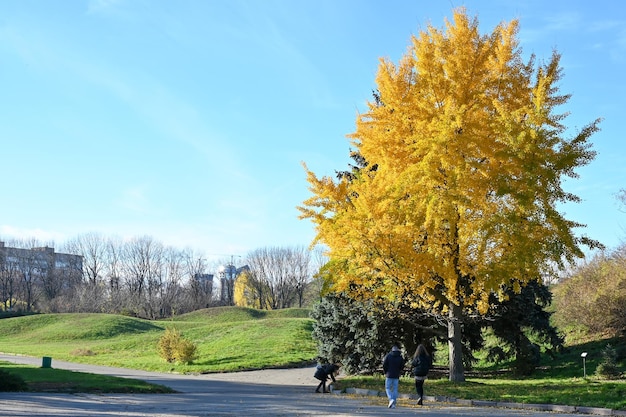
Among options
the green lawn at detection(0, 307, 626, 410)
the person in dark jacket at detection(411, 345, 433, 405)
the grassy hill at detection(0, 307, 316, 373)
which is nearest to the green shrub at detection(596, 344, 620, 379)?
the green lawn at detection(0, 307, 626, 410)

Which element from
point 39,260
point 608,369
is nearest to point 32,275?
point 39,260

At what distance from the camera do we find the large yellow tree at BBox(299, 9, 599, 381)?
1389cm

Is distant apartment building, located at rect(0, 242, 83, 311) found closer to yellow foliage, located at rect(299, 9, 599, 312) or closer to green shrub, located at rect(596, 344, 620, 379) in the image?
yellow foliage, located at rect(299, 9, 599, 312)

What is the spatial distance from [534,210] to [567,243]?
1.13 m

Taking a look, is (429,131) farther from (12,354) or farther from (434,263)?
(12,354)

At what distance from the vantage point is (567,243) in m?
13.8

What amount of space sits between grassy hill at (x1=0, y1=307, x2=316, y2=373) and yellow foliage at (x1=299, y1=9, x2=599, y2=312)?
48.3ft

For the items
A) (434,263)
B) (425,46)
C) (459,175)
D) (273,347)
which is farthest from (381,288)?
A: (273,347)

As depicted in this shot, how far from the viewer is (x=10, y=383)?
585 inches

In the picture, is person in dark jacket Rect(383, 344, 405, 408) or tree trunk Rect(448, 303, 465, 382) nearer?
person in dark jacket Rect(383, 344, 405, 408)

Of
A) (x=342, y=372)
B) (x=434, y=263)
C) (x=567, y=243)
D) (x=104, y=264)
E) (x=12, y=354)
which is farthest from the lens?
(x=104, y=264)

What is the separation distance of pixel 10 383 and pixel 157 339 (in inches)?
1099

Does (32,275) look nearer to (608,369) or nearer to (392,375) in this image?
(392,375)

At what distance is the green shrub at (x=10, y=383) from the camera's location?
1472 cm
